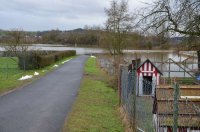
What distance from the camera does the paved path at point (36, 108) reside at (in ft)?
36.9

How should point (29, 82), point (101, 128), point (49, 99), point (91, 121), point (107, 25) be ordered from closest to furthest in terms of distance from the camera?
point (101, 128), point (91, 121), point (49, 99), point (29, 82), point (107, 25)

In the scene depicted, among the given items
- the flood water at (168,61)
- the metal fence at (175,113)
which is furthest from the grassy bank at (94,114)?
the flood water at (168,61)

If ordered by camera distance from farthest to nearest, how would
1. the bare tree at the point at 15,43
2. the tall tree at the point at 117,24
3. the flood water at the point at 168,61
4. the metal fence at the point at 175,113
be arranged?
the bare tree at the point at 15,43
the tall tree at the point at 117,24
the flood water at the point at 168,61
the metal fence at the point at 175,113

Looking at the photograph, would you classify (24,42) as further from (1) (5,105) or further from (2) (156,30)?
(1) (5,105)

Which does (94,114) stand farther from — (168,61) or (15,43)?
(15,43)

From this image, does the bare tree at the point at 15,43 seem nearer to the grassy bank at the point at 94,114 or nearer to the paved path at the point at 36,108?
the paved path at the point at 36,108

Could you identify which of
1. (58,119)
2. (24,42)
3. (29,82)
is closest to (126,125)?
(58,119)

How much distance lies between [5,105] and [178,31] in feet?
31.7

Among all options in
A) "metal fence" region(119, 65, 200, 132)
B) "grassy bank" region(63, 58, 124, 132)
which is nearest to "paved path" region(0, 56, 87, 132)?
"grassy bank" region(63, 58, 124, 132)

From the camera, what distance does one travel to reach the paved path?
1123 cm

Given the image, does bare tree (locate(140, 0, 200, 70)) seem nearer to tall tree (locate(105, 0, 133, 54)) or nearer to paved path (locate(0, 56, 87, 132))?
paved path (locate(0, 56, 87, 132))

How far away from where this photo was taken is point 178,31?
20156mm

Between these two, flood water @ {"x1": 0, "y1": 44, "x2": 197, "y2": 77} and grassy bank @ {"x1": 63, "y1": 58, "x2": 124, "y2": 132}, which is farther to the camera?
flood water @ {"x1": 0, "y1": 44, "x2": 197, "y2": 77}

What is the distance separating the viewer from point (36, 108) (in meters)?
14.4
